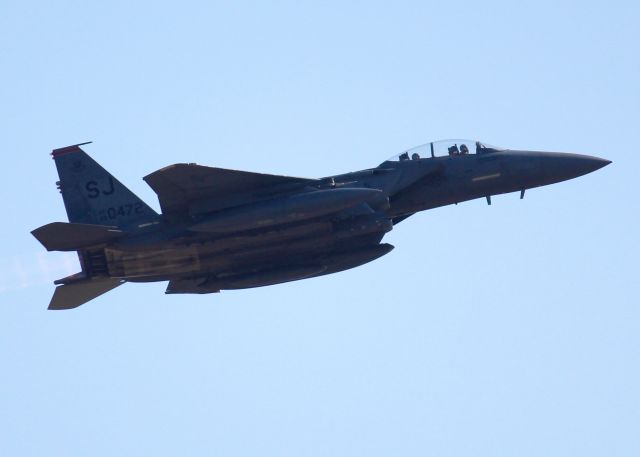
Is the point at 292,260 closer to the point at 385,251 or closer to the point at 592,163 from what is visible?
the point at 385,251

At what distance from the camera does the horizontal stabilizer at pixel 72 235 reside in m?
23.7

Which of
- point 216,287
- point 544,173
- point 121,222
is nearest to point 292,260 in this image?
point 216,287

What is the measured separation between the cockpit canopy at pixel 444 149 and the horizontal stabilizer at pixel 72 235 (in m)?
6.32

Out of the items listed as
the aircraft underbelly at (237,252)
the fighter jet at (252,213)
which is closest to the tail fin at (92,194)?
the fighter jet at (252,213)

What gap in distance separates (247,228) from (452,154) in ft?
16.4

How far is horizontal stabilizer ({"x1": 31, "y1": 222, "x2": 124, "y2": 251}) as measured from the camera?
2372cm

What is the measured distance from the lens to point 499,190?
26.1m

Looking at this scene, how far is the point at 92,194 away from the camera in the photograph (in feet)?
85.0

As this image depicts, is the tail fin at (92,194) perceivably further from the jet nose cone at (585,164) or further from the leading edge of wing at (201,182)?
the jet nose cone at (585,164)

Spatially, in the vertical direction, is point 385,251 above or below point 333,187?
below

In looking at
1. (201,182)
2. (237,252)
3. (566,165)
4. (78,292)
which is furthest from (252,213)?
(566,165)

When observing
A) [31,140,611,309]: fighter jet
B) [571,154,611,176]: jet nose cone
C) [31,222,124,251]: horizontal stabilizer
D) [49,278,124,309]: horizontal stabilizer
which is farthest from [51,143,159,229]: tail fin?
[571,154,611,176]: jet nose cone

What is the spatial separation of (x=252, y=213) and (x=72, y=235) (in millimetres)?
3695

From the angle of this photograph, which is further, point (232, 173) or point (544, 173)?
point (544, 173)
